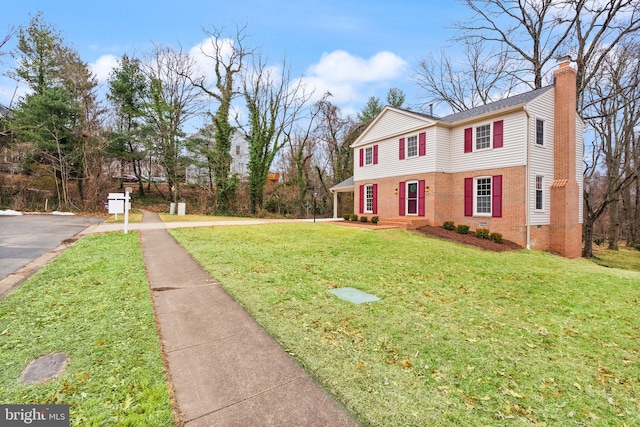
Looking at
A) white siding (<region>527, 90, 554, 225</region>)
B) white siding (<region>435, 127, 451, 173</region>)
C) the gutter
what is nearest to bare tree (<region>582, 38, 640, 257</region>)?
white siding (<region>527, 90, 554, 225</region>)

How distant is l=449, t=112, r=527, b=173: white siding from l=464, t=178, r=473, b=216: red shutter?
62 cm

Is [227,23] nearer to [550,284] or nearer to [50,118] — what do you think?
[50,118]

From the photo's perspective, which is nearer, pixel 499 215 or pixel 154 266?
pixel 154 266

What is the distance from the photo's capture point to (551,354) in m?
3.13

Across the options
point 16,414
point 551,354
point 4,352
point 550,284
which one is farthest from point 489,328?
point 4,352

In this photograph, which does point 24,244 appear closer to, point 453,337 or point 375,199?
point 453,337

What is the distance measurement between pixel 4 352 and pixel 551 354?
18.0 ft

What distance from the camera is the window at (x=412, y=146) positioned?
15365 millimetres

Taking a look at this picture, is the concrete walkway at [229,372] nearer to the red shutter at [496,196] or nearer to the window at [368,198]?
the red shutter at [496,196]

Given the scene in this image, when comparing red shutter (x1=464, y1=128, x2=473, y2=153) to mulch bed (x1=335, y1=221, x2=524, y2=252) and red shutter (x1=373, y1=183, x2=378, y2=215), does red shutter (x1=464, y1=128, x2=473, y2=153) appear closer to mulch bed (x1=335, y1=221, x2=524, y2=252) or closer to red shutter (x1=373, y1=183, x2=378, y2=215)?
mulch bed (x1=335, y1=221, x2=524, y2=252)

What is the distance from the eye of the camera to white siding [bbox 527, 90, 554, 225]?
12273 millimetres

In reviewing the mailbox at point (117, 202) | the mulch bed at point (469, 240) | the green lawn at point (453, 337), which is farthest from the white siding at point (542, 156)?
the mailbox at point (117, 202)

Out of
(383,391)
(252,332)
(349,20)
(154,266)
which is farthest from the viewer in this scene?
(349,20)

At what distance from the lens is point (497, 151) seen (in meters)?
13.0
